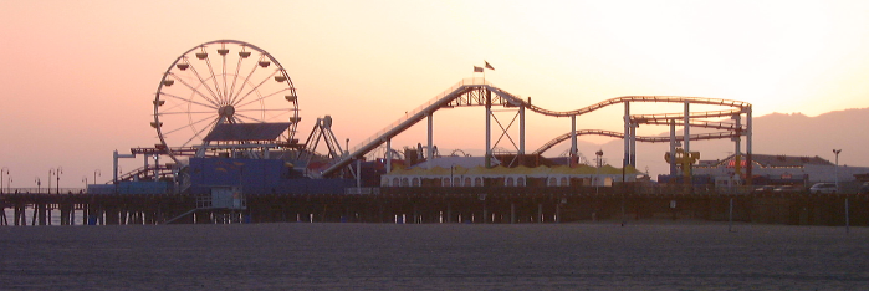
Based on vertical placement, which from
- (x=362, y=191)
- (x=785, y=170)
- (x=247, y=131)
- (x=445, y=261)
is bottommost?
(x=445, y=261)

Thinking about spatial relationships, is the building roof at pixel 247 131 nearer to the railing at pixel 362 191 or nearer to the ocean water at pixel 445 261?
the railing at pixel 362 191

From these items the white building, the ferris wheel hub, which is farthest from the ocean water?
the white building

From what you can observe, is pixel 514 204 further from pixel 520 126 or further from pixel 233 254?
pixel 233 254

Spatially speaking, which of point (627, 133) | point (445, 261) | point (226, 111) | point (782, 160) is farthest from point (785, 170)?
point (445, 261)

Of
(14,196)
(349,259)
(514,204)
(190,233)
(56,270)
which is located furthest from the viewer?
(14,196)

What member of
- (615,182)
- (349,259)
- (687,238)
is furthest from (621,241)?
(615,182)

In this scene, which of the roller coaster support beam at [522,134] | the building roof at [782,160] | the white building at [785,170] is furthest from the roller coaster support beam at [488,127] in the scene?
the building roof at [782,160]

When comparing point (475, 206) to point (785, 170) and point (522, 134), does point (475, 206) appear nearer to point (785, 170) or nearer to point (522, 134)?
point (522, 134)
